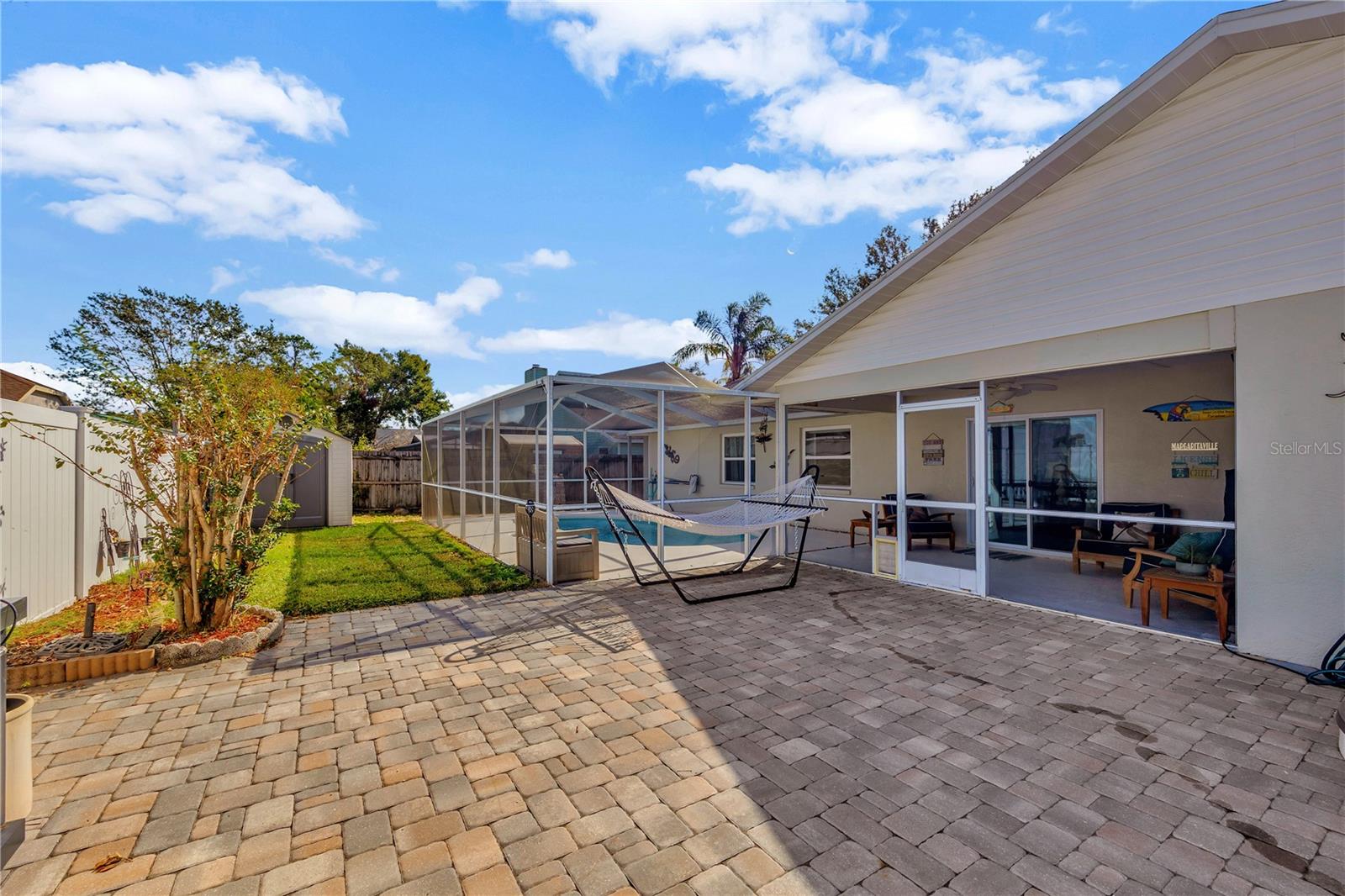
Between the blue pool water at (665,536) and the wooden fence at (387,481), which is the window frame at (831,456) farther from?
the wooden fence at (387,481)

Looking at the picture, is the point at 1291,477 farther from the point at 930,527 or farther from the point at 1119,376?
the point at 930,527

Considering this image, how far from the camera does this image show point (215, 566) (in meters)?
4.20

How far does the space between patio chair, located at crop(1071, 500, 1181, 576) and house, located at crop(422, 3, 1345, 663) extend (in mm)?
39

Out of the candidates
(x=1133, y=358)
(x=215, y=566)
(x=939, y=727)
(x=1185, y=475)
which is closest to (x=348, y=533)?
(x=215, y=566)

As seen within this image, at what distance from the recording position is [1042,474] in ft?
25.5

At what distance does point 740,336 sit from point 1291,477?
19.3 meters

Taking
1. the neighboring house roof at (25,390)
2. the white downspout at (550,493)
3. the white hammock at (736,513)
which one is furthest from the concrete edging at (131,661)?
the neighboring house roof at (25,390)

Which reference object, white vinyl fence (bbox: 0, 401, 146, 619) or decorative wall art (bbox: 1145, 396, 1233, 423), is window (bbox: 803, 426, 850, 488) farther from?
white vinyl fence (bbox: 0, 401, 146, 619)

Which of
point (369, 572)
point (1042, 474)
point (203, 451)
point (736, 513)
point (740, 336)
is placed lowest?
Answer: point (369, 572)

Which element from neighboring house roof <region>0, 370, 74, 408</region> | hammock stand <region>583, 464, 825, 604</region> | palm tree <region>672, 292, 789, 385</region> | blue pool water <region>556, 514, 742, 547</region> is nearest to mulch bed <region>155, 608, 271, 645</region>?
hammock stand <region>583, 464, 825, 604</region>

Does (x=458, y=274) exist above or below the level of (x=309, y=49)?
above

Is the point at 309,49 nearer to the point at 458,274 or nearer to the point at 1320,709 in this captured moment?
the point at 1320,709

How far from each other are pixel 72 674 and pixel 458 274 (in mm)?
15929

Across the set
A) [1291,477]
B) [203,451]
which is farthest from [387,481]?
[1291,477]
